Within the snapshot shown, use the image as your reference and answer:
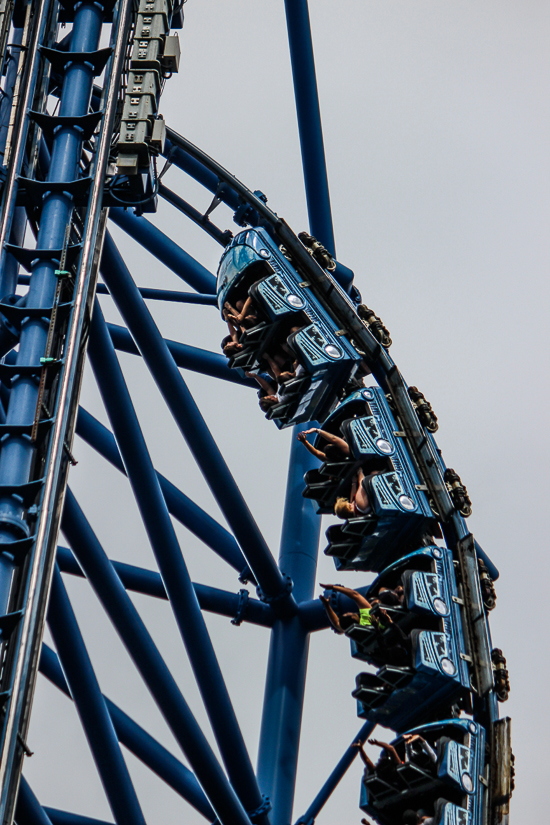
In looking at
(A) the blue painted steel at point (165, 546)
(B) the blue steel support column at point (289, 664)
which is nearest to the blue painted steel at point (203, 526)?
(B) the blue steel support column at point (289, 664)

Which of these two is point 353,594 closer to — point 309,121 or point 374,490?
point 374,490

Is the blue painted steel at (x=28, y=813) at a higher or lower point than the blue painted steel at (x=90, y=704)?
lower

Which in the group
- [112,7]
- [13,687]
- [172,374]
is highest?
[112,7]

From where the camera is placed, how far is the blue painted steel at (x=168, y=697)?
419 inches

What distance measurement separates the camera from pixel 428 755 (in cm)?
1008

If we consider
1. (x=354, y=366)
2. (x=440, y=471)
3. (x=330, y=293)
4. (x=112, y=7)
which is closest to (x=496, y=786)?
(x=440, y=471)

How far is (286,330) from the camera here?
12.0m

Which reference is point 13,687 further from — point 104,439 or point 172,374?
point 104,439

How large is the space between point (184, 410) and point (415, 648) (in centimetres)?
302

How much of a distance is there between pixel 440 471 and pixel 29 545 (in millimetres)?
4151

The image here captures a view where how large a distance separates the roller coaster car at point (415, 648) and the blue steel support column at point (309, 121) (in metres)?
4.31

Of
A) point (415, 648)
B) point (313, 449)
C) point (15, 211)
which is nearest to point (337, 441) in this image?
point (313, 449)

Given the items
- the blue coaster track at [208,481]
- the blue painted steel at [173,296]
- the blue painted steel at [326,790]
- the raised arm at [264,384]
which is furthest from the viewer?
the blue painted steel at [173,296]

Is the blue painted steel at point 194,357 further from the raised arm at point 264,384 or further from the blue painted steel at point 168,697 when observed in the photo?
the blue painted steel at point 168,697
